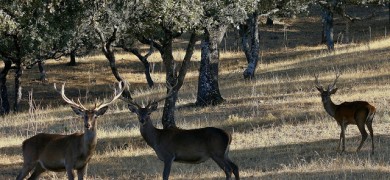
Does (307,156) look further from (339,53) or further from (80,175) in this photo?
(339,53)

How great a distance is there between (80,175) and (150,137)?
1548 mm

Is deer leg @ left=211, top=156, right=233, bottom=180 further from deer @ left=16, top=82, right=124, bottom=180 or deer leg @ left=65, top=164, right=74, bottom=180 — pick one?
deer leg @ left=65, top=164, right=74, bottom=180

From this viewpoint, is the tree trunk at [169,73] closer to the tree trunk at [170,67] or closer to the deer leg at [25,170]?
the tree trunk at [170,67]

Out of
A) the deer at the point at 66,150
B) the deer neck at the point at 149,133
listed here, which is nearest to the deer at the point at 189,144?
the deer neck at the point at 149,133

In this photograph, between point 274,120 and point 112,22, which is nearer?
point 112,22

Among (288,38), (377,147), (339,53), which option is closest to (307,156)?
(377,147)

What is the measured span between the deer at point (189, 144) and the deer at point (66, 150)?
41.7 inches

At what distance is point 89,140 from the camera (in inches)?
501

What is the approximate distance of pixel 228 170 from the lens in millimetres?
12766

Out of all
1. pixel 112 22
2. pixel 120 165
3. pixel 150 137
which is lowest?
pixel 120 165

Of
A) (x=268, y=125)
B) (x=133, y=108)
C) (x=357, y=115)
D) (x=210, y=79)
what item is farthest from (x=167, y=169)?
(x=210, y=79)

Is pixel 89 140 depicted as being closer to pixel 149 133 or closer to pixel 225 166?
pixel 149 133

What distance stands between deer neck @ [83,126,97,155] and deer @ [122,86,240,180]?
112 centimetres

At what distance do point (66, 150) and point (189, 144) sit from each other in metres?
2.17
